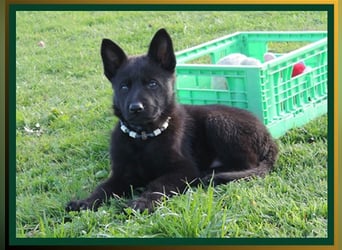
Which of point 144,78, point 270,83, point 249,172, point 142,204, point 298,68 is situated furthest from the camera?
point 298,68

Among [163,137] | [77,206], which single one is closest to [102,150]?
[163,137]

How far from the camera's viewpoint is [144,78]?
10.5 ft

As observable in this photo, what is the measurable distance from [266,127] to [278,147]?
0.13m

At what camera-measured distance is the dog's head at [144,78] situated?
3178mm

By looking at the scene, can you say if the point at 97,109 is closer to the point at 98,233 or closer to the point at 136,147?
the point at 136,147

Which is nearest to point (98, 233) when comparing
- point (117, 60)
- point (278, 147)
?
point (117, 60)

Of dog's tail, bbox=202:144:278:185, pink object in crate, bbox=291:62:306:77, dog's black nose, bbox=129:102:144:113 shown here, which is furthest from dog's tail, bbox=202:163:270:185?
pink object in crate, bbox=291:62:306:77

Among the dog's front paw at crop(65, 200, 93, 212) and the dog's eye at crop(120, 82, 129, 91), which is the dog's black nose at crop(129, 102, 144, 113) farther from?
the dog's front paw at crop(65, 200, 93, 212)

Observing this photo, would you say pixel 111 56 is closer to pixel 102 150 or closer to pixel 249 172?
pixel 102 150

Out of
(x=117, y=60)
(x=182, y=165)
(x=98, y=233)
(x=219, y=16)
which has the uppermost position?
(x=219, y=16)

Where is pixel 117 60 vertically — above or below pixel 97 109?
above

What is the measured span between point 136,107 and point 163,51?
0.32 m

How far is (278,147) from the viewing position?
351cm

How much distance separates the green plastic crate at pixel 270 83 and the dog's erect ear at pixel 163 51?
0.77 ft
